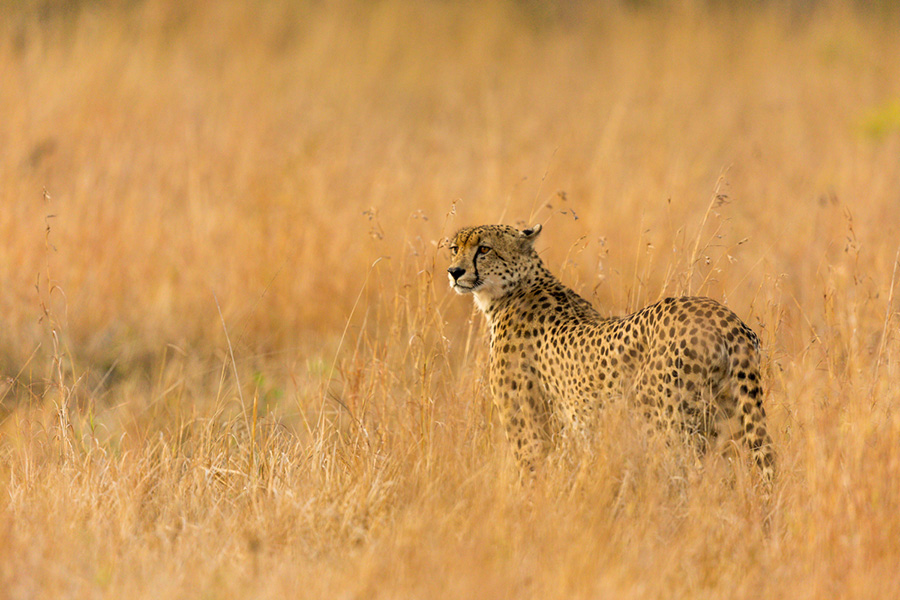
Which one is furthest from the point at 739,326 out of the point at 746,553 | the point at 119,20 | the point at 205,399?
the point at 119,20

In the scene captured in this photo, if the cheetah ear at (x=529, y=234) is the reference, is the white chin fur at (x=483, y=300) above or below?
below

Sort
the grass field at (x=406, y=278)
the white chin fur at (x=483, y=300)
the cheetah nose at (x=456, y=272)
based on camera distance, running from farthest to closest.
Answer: the white chin fur at (x=483, y=300) < the cheetah nose at (x=456, y=272) < the grass field at (x=406, y=278)

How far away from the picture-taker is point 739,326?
323cm

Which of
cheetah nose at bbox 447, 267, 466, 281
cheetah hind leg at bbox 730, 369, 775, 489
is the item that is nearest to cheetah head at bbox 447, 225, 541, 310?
cheetah nose at bbox 447, 267, 466, 281

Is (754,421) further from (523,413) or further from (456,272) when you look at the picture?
(456,272)

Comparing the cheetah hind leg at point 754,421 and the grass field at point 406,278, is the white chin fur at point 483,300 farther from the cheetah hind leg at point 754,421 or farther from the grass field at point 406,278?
the cheetah hind leg at point 754,421

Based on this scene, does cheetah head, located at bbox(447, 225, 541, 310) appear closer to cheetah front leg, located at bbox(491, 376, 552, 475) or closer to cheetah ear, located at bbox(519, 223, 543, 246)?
cheetah ear, located at bbox(519, 223, 543, 246)

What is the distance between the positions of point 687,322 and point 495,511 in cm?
85

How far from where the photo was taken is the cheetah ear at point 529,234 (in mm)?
4097

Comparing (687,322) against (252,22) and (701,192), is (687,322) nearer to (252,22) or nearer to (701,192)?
(701,192)

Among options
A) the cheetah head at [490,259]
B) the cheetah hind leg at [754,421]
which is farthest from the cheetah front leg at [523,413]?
the cheetah hind leg at [754,421]

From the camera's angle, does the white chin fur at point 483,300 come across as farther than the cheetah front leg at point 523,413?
Yes

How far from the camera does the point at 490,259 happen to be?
13.5 feet

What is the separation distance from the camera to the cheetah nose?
3.98 metres
